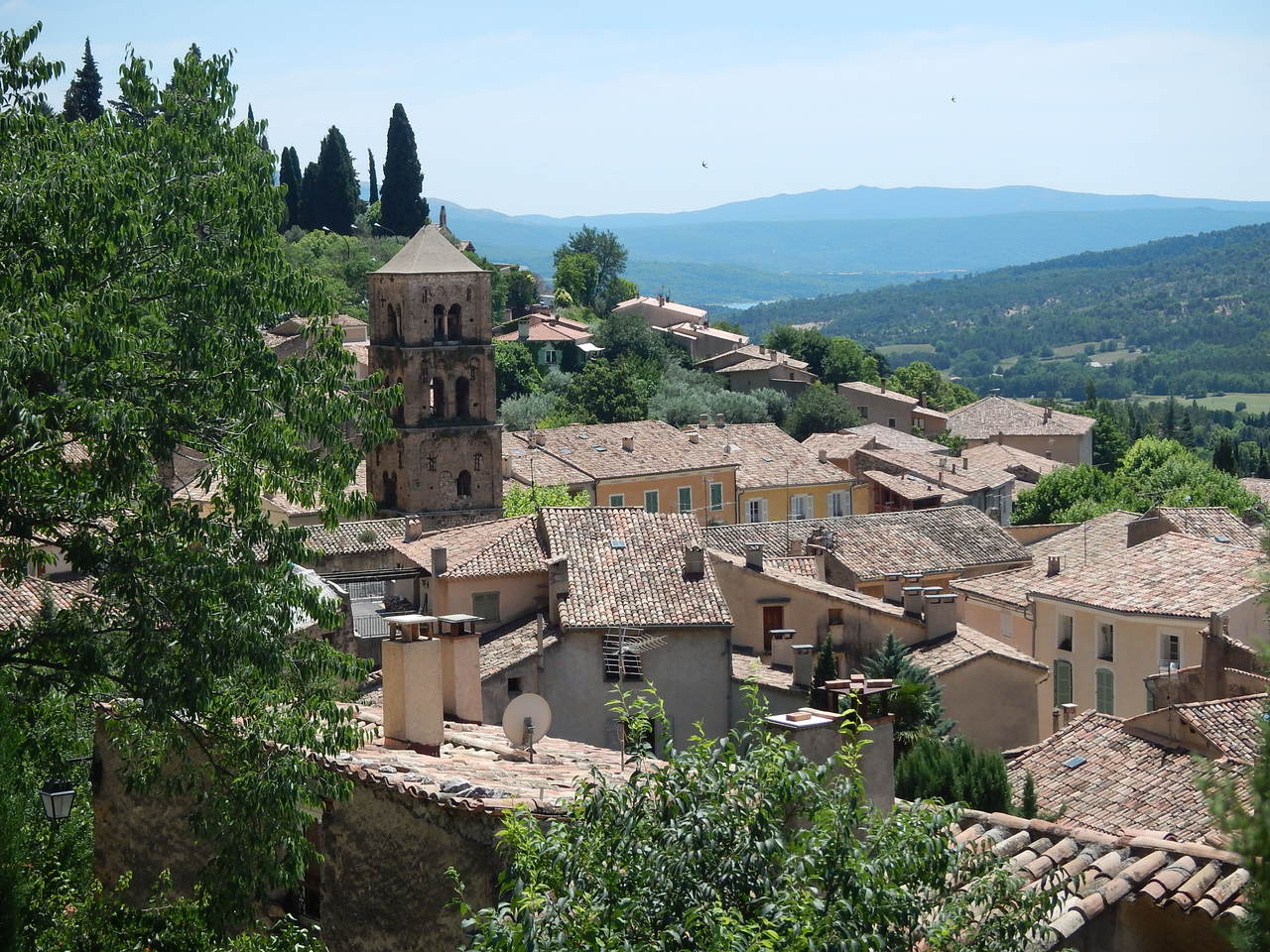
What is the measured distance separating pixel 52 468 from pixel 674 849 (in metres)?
6.38

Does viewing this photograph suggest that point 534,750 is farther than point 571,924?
Yes

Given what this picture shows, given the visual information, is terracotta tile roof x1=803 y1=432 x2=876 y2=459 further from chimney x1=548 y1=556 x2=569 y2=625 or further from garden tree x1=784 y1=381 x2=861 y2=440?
chimney x1=548 y1=556 x2=569 y2=625

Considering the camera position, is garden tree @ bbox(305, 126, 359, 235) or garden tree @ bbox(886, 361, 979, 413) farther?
garden tree @ bbox(886, 361, 979, 413)

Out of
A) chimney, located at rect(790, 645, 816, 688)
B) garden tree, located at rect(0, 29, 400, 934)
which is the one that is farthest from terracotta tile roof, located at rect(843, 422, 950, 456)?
garden tree, located at rect(0, 29, 400, 934)

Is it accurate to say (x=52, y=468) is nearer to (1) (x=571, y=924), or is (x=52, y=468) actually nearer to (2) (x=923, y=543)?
(1) (x=571, y=924)

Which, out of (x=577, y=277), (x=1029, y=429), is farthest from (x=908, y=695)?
(x=577, y=277)

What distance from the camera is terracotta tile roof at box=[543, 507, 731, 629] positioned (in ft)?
82.6

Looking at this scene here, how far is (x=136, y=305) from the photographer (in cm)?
1291

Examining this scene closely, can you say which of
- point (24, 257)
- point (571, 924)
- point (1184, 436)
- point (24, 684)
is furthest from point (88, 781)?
point (1184, 436)

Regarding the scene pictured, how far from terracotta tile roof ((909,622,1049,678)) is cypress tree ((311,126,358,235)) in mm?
83841

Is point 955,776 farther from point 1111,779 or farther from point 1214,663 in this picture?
point 1214,663

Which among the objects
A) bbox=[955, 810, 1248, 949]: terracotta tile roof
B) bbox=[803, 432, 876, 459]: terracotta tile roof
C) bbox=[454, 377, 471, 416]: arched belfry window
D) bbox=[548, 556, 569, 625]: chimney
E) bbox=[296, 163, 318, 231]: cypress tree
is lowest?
bbox=[803, 432, 876, 459]: terracotta tile roof

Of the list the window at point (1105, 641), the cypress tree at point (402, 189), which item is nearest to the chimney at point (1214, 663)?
the window at point (1105, 641)

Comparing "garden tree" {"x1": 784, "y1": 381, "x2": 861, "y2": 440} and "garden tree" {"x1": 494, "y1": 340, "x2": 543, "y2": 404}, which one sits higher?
"garden tree" {"x1": 494, "y1": 340, "x2": 543, "y2": 404}
